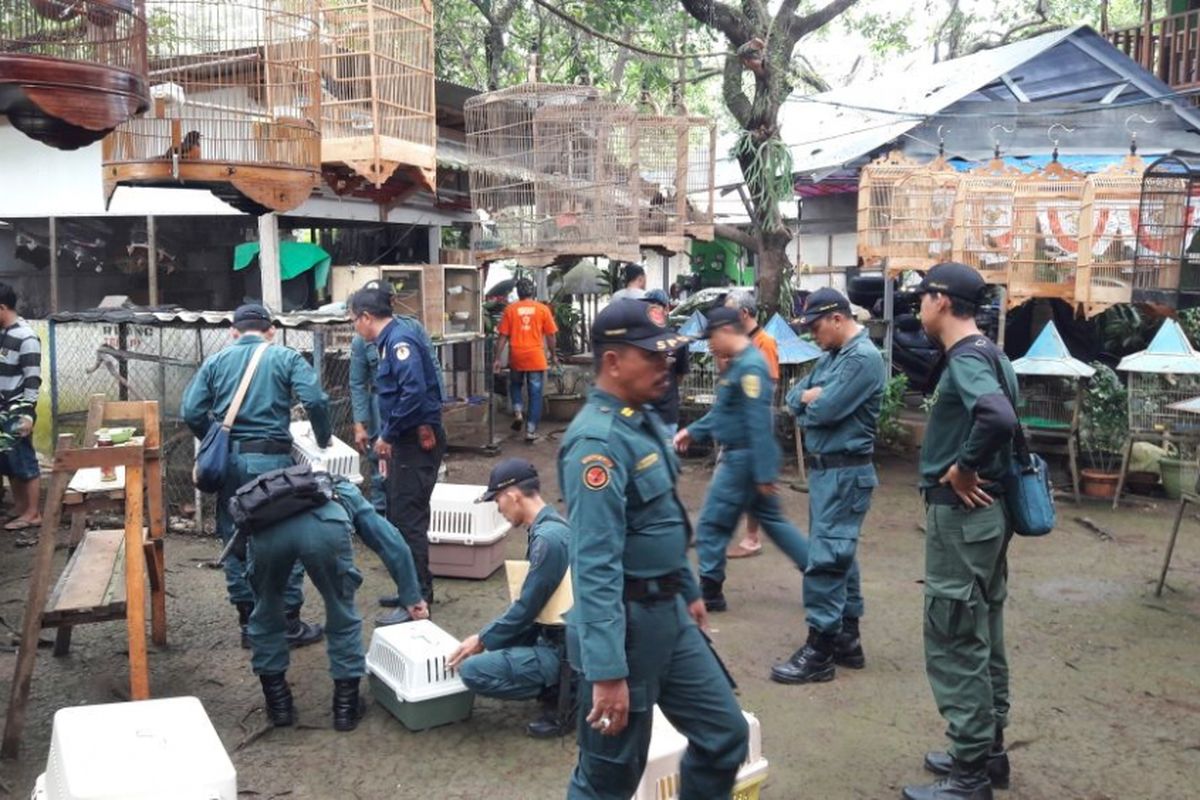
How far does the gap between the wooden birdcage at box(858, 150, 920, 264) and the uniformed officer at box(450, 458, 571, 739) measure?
21.4ft

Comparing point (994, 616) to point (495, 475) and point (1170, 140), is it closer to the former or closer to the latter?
point (495, 475)

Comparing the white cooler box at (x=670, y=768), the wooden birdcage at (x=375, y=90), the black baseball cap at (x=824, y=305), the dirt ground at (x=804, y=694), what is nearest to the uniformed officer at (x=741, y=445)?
the black baseball cap at (x=824, y=305)

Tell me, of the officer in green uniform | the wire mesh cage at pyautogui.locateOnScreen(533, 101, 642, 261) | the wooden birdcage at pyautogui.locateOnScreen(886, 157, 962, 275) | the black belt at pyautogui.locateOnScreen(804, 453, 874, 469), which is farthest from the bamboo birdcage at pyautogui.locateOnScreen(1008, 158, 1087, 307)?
the officer in green uniform

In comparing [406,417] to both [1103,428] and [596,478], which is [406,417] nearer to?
[596,478]

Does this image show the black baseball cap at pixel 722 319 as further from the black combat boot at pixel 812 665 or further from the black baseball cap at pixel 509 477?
the black combat boot at pixel 812 665

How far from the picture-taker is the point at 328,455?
694 cm

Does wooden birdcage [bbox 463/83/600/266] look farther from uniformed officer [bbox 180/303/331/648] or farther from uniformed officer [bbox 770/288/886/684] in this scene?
uniformed officer [bbox 770/288/886/684]

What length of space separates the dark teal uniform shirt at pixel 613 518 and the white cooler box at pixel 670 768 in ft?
2.32

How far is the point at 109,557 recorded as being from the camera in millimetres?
5273

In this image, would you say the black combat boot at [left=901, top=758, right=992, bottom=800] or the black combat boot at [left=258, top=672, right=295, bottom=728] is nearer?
the black combat boot at [left=901, top=758, right=992, bottom=800]

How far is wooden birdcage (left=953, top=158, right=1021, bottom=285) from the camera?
946 centimetres

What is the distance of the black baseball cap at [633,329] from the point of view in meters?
2.90

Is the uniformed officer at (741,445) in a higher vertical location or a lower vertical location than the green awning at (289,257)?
lower

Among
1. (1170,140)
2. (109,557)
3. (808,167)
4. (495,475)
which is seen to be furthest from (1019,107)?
(109,557)
